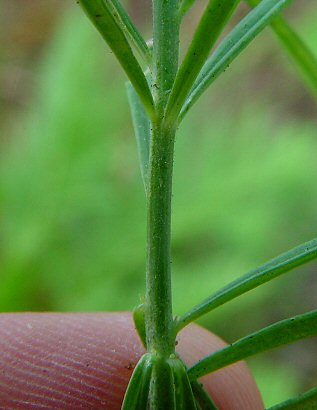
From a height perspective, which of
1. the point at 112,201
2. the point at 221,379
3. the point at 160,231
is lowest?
the point at 221,379

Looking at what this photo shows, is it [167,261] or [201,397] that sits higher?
[167,261]

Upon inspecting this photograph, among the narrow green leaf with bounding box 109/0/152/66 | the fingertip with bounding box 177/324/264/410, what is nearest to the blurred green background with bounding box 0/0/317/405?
the fingertip with bounding box 177/324/264/410

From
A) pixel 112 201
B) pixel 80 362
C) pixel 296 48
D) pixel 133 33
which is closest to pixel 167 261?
pixel 133 33

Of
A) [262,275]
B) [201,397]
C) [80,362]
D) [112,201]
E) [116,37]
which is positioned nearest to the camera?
[116,37]

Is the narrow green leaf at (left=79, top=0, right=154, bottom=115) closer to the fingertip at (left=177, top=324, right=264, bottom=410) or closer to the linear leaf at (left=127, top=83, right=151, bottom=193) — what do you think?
the linear leaf at (left=127, top=83, right=151, bottom=193)

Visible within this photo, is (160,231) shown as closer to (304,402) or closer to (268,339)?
(268,339)

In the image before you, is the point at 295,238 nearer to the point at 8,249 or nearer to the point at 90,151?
the point at 90,151
